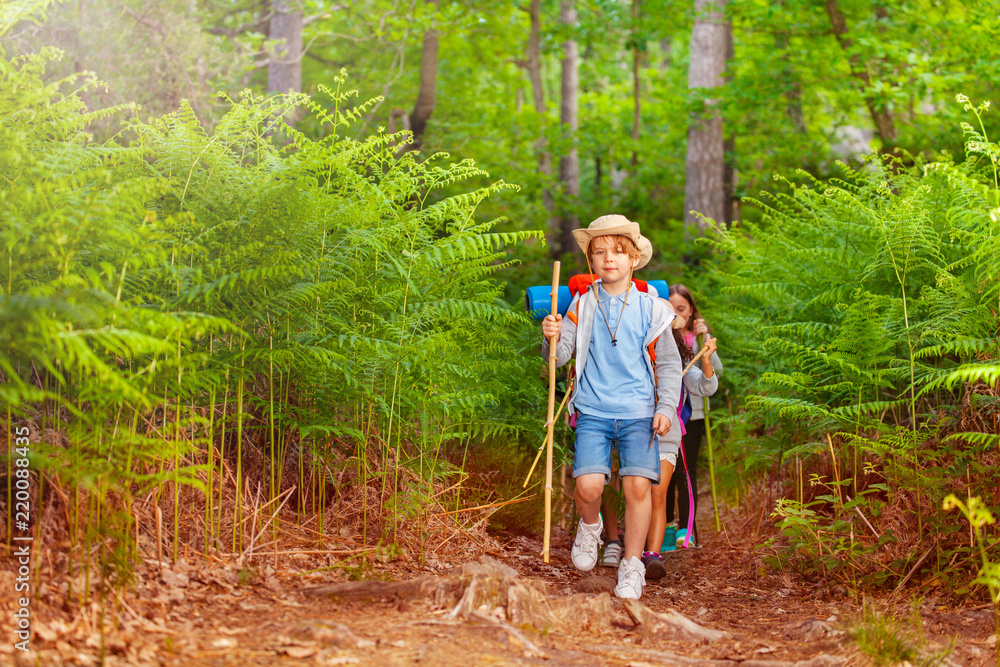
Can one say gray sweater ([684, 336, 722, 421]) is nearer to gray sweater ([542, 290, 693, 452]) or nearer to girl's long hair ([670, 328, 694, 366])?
girl's long hair ([670, 328, 694, 366])

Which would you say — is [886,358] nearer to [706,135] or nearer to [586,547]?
[586,547]

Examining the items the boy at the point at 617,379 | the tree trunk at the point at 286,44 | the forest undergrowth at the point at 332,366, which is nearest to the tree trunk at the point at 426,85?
the tree trunk at the point at 286,44

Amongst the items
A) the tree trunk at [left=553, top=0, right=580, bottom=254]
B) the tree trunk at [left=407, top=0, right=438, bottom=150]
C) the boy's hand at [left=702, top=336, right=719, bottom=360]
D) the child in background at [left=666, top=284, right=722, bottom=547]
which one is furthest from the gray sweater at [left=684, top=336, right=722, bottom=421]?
the tree trunk at [left=553, top=0, right=580, bottom=254]

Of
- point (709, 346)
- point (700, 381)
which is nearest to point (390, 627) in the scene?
point (709, 346)

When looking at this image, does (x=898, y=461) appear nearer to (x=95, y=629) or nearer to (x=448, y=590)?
(x=448, y=590)

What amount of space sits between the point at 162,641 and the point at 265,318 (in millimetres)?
1607

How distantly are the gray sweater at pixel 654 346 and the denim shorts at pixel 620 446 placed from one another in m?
0.18

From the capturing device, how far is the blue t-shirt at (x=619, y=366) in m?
4.61

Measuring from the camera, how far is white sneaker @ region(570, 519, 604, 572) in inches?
179

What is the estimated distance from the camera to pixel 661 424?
4.51 m

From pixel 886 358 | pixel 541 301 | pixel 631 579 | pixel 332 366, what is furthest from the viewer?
pixel 541 301

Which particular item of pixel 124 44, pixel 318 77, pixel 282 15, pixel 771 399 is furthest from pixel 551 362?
pixel 318 77

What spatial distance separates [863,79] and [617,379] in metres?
7.18

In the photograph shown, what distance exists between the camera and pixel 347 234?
4363 mm
